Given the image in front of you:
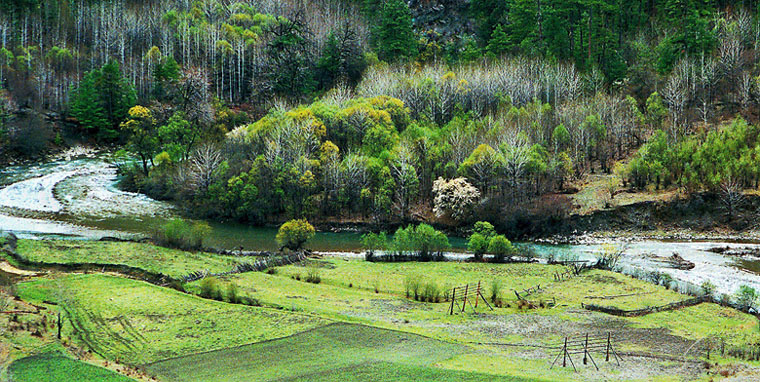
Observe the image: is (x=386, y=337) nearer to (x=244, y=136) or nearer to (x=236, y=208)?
(x=236, y=208)

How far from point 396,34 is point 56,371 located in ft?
360

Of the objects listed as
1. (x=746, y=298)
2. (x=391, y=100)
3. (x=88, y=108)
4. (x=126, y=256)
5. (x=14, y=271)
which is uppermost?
(x=88, y=108)

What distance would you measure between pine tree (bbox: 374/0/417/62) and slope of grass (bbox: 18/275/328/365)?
3590 inches

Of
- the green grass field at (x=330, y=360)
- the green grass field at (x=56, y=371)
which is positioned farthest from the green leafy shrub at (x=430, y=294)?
the green grass field at (x=56, y=371)

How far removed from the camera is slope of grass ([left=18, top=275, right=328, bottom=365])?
4394 centimetres

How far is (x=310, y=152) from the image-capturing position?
317 feet

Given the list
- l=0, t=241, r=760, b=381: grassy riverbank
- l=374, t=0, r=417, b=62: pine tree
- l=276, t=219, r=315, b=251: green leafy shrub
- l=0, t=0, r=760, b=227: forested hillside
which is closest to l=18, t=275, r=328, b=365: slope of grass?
l=0, t=241, r=760, b=381: grassy riverbank

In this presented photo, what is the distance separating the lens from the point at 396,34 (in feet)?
460

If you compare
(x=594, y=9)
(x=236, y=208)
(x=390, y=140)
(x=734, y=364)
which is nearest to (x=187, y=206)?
(x=236, y=208)

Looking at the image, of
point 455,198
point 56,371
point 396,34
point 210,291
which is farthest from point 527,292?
point 396,34

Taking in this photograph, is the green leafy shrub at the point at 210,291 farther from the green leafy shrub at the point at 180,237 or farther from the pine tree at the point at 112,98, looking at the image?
the pine tree at the point at 112,98

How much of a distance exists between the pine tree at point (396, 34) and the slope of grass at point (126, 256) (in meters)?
78.5

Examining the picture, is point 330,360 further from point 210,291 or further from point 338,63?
point 338,63

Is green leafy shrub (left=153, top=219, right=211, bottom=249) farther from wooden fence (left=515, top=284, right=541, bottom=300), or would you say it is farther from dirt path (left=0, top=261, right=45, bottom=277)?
wooden fence (left=515, top=284, right=541, bottom=300)
